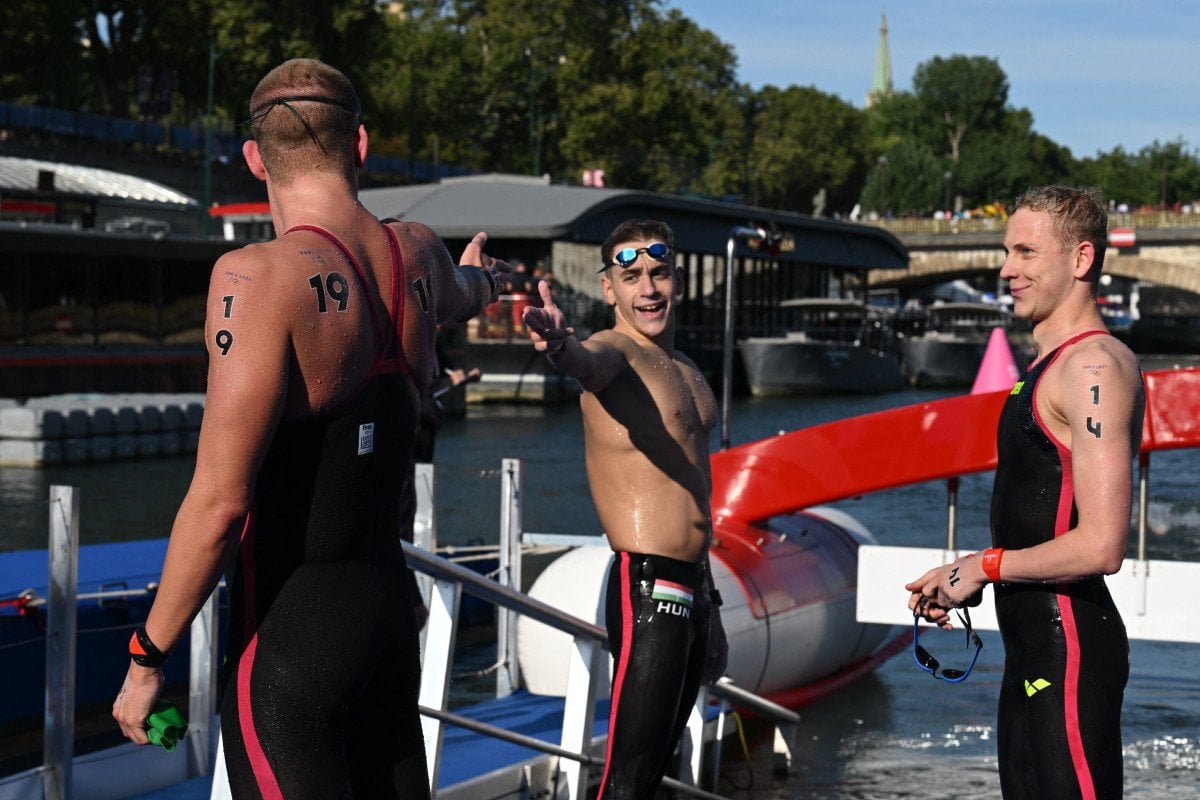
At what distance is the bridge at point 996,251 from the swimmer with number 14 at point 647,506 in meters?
80.6

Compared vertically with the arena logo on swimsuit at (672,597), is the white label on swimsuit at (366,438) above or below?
above

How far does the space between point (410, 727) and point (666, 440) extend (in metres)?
2.10

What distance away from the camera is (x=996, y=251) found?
310 ft

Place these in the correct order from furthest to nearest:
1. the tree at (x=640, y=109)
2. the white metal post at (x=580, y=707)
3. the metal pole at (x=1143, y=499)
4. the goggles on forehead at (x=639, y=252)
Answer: the tree at (x=640, y=109) → the metal pole at (x=1143, y=499) → the white metal post at (x=580, y=707) → the goggles on forehead at (x=639, y=252)

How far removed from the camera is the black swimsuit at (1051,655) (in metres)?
4.05

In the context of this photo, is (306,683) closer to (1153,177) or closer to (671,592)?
(671,592)

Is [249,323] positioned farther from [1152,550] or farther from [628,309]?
[1152,550]

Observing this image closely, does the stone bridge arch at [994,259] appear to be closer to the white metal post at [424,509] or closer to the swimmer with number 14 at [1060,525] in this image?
the white metal post at [424,509]

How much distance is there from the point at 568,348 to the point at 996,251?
93.1 m

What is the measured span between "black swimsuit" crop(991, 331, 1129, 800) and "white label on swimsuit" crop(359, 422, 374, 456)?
69.6 inches

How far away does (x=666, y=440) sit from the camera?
5.36 metres

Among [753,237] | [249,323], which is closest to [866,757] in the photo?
[753,237]

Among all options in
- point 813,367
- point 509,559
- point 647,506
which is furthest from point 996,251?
point 647,506

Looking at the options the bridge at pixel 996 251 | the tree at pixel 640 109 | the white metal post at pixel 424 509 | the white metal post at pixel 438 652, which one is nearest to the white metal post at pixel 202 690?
the white metal post at pixel 438 652
